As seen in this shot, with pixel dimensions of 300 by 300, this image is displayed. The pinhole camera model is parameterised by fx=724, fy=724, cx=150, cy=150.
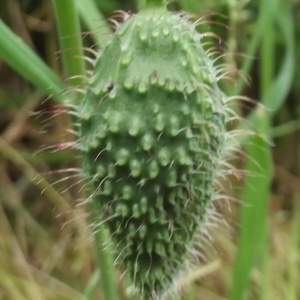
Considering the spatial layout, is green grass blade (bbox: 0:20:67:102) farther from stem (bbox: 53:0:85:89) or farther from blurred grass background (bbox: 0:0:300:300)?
blurred grass background (bbox: 0:0:300:300)

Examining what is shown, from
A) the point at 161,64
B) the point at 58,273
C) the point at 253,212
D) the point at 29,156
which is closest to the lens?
the point at 161,64

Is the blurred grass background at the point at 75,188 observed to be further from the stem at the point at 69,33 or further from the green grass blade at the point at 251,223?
the stem at the point at 69,33

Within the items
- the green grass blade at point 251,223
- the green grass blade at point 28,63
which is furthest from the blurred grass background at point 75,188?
the green grass blade at point 28,63

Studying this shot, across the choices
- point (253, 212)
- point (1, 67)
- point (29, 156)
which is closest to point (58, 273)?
point (29, 156)

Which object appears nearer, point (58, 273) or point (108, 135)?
point (108, 135)

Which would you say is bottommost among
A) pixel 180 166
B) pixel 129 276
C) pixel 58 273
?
pixel 58 273

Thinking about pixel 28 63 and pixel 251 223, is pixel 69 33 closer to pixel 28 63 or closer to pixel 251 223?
pixel 28 63

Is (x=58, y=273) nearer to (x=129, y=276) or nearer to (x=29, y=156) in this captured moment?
(x=29, y=156)
